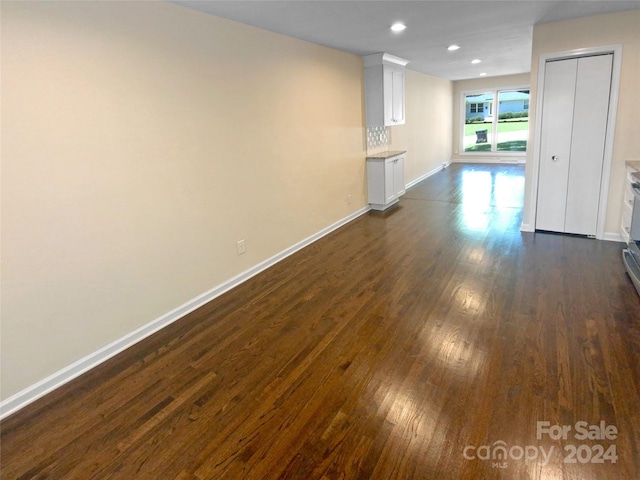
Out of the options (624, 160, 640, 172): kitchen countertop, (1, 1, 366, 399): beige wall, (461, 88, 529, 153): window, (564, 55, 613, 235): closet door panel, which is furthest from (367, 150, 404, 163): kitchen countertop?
(461, 88, 529, 153): window

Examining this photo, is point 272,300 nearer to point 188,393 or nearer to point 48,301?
point 188,393

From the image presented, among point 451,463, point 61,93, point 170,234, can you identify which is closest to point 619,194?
point 451,463

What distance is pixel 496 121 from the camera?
1057 cm

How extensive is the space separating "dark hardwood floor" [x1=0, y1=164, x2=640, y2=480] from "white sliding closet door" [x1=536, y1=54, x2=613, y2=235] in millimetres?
938

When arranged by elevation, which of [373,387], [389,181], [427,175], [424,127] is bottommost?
[373,387]

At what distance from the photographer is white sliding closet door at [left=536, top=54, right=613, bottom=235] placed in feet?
13.3

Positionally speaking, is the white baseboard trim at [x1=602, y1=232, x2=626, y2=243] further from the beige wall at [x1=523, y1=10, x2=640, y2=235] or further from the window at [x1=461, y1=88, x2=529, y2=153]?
the window at [x1=461, y1=88, x2=529, y2=153]

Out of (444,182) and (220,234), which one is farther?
(444,182)

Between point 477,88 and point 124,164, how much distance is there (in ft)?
34.2

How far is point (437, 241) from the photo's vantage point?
4613 mm

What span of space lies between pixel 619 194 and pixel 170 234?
4778 mm

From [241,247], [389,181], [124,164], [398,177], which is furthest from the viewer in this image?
[398,177]

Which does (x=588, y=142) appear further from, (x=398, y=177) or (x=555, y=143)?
(x=398, y=177)

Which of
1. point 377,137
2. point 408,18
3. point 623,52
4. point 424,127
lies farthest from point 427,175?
point 408,18
